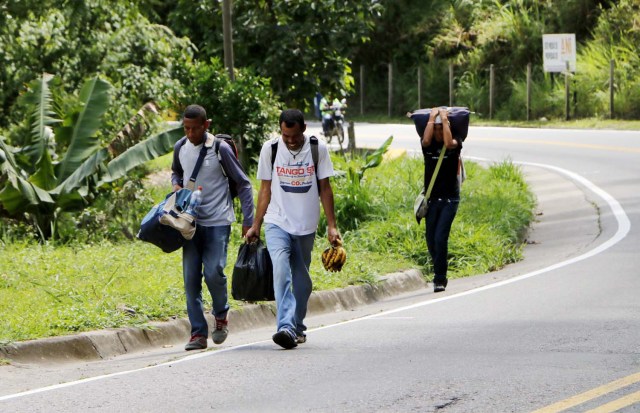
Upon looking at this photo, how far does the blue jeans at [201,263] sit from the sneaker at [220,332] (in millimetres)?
116

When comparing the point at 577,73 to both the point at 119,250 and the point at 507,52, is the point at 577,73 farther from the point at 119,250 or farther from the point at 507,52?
the point at 119,250

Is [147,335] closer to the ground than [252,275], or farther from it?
closer to the ground

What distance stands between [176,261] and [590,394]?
721 cm

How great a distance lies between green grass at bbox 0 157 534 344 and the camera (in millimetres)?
10719

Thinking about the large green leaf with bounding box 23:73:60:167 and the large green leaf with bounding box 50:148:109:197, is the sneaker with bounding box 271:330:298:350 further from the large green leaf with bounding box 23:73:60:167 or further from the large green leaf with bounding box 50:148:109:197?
the large green leaf with bounding box 23:73:60:167

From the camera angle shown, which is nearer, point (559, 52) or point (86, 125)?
point (86, 125)

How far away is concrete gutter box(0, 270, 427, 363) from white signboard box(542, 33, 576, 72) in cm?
2620

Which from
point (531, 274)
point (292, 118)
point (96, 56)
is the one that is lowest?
point (531, 274)

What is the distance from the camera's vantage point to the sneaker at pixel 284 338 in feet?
30.7

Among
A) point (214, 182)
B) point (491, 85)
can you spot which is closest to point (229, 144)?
point (214, 182)

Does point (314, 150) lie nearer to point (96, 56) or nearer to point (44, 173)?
point (44, 173)

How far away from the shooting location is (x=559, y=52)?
3822 centimetres

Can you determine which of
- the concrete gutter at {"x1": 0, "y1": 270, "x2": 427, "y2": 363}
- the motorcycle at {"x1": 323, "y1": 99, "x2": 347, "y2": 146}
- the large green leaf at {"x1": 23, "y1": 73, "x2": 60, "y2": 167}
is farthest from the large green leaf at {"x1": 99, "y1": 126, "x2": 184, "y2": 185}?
the motorcycle at {"x1": 323, "y1": 99, "x2": 347, "y2": 146}

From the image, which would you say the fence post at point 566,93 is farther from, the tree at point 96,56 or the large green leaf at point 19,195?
the large green leaf at point 19,195
